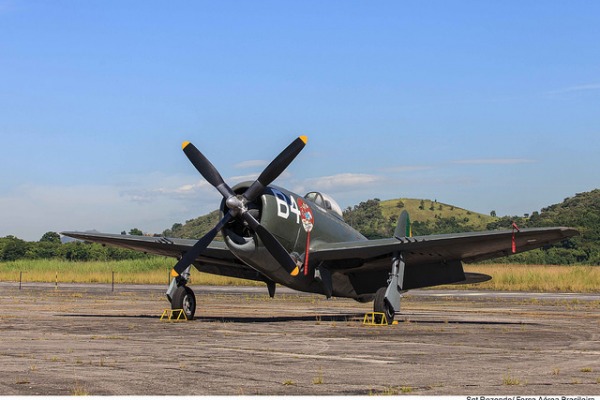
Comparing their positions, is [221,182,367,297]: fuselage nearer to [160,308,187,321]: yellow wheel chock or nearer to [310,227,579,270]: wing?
[310,227,579,270]: wing

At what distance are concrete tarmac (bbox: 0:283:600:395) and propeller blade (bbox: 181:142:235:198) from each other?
3.45 m

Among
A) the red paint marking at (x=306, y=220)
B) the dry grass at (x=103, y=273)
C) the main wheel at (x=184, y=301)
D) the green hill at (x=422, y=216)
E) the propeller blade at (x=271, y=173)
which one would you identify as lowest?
the main wheel at (x=184, y=301)

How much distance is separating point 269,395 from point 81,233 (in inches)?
677

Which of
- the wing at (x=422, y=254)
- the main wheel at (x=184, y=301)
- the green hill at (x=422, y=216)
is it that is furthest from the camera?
the green hill at (x=422, y=216)

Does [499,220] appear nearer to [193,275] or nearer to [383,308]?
[193,275]

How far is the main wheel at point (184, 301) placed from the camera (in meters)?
23.4

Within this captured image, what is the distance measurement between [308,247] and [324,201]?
274 cm

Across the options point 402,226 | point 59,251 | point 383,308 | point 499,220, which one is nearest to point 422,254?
point 383,308

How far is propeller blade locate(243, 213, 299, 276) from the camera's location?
66.8 ft

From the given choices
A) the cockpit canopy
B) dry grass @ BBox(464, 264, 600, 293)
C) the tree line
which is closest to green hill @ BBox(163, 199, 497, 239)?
the tree line

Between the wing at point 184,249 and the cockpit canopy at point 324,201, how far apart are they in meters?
2.73

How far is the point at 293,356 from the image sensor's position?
546 inches

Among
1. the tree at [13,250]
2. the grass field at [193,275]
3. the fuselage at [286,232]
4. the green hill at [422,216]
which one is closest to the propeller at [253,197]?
the fuselage at [286,232]

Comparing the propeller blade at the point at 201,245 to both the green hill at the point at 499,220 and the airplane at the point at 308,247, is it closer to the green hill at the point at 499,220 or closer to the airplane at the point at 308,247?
the airplane at the point at 308,247
